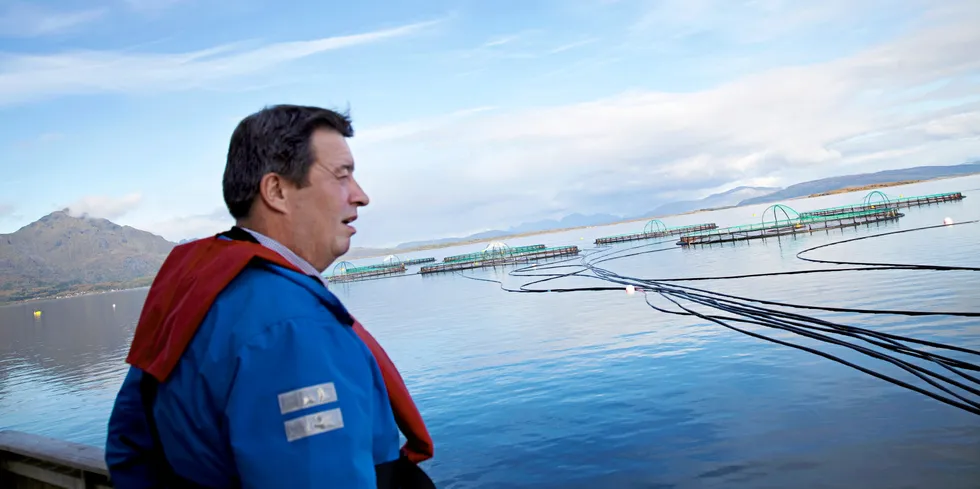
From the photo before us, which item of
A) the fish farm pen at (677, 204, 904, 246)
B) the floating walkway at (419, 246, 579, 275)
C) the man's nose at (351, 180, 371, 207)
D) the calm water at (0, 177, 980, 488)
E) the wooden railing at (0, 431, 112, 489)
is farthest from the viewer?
the floating walkway at (419, 246, 579, 275)

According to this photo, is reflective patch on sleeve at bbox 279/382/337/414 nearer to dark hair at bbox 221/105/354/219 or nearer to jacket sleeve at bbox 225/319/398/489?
jacket sleeve at bbox 225/319/398/489

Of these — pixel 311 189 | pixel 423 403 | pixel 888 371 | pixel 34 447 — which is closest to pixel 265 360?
pixel 311 189

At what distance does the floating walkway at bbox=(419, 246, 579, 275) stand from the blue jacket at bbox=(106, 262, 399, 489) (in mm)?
49464

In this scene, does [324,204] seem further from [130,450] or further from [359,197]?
[130,450]

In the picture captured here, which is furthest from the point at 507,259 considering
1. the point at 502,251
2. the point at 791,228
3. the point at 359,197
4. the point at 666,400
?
the point at 359,197

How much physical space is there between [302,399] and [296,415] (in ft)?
0.07

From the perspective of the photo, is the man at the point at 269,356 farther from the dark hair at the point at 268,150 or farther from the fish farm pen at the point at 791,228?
the fish farm pen at the point at 791,228

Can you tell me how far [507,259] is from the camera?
53.4 metres

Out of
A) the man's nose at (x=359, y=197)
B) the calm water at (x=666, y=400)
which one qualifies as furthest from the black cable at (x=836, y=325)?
the man's nose at (x=359, y=197)

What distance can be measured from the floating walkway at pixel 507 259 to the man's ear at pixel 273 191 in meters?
49.3

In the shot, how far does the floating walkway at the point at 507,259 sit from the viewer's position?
5144 centimetres

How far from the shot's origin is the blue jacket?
33.2 inches

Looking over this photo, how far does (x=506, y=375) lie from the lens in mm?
11391

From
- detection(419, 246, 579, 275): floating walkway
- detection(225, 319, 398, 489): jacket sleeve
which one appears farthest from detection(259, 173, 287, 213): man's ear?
detection(419, 246, 579, 275): floating walkway
